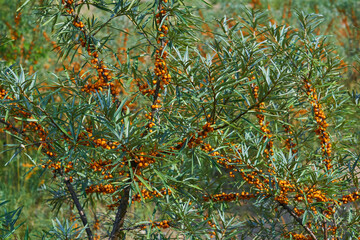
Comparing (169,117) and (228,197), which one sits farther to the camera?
(228,197)

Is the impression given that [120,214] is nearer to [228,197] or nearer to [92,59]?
[228,197]

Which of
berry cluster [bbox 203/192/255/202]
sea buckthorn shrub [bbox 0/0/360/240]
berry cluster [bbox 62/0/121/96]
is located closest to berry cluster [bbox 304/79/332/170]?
sea buckthorn shrub [bbox 0/0/360/240]

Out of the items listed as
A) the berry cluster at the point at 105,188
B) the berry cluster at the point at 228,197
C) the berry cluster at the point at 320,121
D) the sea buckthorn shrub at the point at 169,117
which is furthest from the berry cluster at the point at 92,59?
the berry cluster at the point at 320,121

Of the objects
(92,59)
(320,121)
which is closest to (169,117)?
(92,59)

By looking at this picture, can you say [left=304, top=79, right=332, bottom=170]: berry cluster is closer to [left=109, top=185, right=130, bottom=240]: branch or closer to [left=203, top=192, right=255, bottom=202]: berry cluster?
[left=203, top=192, right=255, bottom=202]: berry cluster

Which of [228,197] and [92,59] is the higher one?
[92,59]

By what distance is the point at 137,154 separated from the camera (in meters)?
0.79

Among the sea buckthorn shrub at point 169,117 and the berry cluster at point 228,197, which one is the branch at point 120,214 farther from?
the berry cluster at point 228,197

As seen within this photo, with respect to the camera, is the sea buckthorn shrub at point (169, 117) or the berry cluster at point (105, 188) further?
the berry cluster at point (105, 188)

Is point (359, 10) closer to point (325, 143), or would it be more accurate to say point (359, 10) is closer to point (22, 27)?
point (22, 27)

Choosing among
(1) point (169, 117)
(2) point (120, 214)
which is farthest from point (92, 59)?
(2) point (120, 214)

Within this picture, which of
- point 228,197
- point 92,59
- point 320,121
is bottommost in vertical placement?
point 228,197

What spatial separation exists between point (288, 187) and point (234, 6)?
6.23 metres

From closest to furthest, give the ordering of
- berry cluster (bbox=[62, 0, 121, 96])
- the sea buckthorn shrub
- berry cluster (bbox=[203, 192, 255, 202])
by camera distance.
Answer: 1. the sea buckthorn shrub
2. berry cluster (bbox=[62, 0, 121, 96])
3. berry cluster (bbox=[203, 192, 255, 202])
